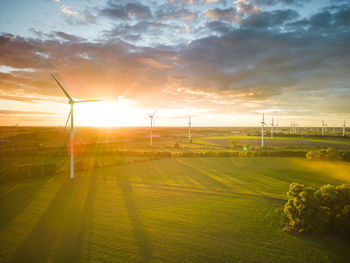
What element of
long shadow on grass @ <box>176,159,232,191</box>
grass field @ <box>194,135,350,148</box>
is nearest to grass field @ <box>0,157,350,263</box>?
long shadow on grass @ <box>176,159,232,191</box>

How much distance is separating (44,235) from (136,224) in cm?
751

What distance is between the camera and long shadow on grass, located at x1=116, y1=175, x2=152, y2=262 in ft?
46.1

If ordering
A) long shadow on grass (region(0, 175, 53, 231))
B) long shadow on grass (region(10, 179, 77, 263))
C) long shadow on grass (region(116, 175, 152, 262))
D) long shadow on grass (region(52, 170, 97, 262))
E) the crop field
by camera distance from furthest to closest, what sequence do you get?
the crop field < long shadow on grass (region(0, 175, 53, 231)) < long shadow on grass (region(116, 175, 152, 262)) < long shadow on grass (region(52, 170, 97, 262)) < long shadow on grass (region(10, 179, 77, 263))

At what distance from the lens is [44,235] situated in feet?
52.7

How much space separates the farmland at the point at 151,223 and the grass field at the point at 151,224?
0.08 metres

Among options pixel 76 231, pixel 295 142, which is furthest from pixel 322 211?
pixel 295 142

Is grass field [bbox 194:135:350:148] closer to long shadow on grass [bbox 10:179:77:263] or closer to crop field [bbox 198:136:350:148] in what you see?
crop field [bbox 198:136:350:148]

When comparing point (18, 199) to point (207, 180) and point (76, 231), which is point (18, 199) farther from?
point (207, 180)

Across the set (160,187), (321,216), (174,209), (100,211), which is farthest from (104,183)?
(321,216)

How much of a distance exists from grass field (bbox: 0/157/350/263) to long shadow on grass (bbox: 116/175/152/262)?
0.25 feet

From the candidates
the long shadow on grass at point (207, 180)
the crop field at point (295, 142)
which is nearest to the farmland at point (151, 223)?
the long shadow on grass at point (207, 180)

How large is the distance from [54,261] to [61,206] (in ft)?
34.8

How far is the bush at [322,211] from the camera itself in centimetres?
1612

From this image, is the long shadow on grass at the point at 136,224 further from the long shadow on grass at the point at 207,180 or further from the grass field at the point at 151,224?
the long shadow on grass at the point at 207,180
